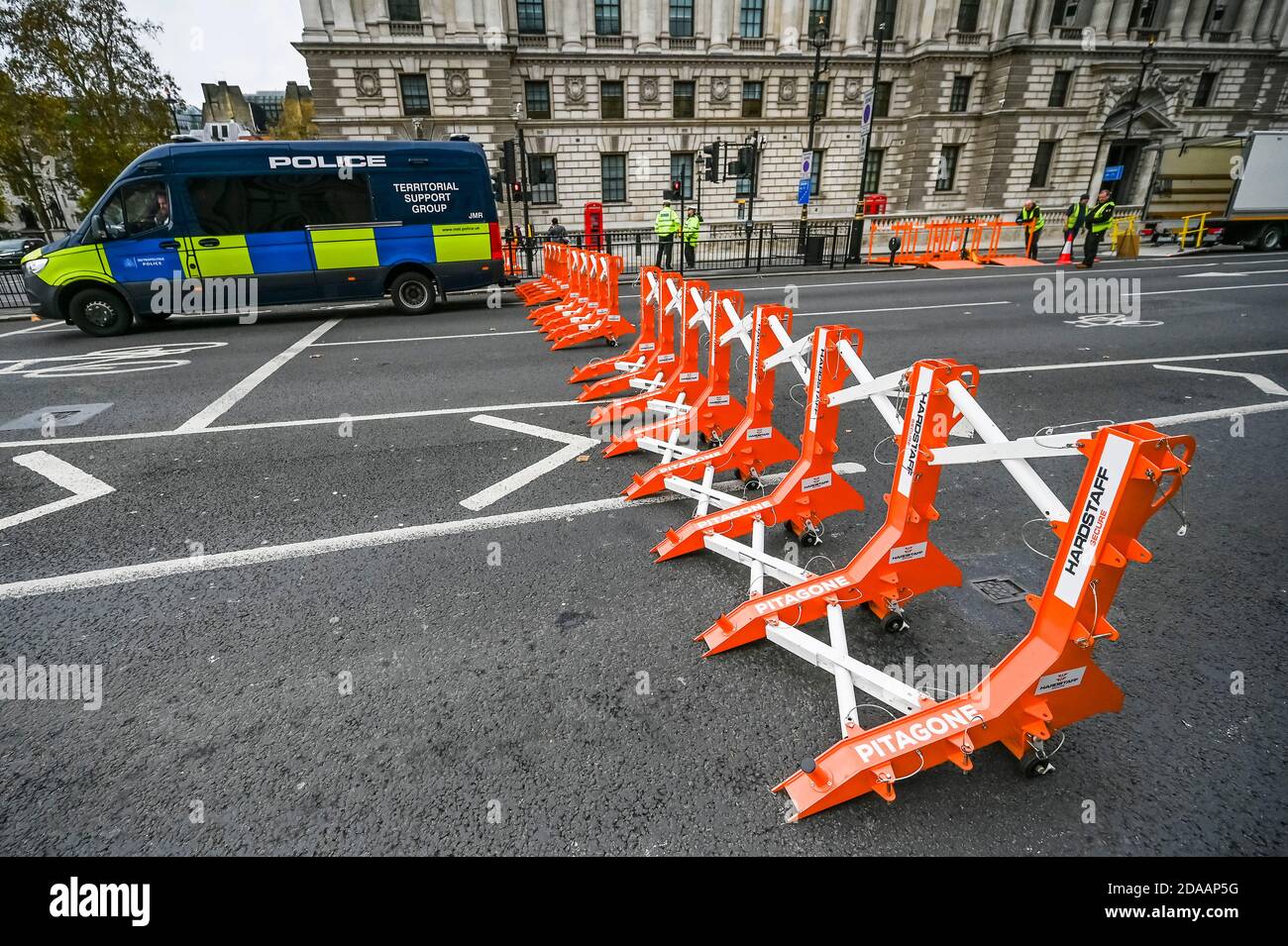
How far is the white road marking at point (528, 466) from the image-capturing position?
4395 millimetres

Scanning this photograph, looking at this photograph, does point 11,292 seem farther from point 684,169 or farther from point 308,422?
point 684,169

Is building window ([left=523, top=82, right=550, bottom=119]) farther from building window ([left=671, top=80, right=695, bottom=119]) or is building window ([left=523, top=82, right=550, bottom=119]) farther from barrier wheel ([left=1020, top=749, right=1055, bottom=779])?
barrier wheel ([left=1020, top=749, right=1055, bottom=779])

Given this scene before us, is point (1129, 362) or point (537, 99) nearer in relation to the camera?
point (1129, 362)

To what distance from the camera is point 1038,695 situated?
82.5 inches

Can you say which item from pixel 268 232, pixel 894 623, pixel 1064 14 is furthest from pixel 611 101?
pixel 894 623

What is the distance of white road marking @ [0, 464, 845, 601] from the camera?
136 inches

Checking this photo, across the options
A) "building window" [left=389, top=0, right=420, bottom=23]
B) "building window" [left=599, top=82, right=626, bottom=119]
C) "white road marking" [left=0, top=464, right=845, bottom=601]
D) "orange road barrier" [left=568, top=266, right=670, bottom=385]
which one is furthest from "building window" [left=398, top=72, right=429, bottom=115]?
"white road marking" [left=0, top=464, right=845, bottom=601]

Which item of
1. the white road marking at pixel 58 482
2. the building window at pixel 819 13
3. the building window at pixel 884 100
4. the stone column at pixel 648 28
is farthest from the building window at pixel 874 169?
the white road marking at pixel 58 482

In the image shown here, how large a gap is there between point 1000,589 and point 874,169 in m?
39.7

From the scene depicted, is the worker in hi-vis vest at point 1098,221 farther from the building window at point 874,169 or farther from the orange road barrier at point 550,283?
the building window at point 874,169

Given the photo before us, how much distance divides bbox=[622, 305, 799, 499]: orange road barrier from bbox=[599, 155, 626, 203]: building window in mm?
31775

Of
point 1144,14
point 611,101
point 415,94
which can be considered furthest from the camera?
point 1144,14

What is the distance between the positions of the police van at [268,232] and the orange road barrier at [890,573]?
11519 mm
